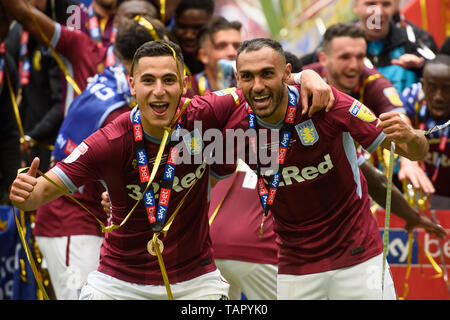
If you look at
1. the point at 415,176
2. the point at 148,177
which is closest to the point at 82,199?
the point at 148,177

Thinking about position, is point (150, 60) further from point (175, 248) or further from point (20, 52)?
point (20, 52)

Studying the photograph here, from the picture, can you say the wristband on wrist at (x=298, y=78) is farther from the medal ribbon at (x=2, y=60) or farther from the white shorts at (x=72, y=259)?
the medal ribbon at (x=2, y=60)

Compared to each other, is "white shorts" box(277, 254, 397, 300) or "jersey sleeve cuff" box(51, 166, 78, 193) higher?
"jersey sleeve cuff" box(51, 166, 78, 193)

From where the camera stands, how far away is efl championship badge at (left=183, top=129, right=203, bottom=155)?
16.3 ft

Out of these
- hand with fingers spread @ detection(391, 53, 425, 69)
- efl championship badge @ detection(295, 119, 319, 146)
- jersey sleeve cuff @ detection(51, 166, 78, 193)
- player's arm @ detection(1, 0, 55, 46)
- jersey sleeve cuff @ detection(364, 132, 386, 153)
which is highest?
player's arm @ detection(1, 0, 55, 46)

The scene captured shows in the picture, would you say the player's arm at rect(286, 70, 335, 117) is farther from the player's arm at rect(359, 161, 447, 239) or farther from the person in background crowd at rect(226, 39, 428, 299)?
the player's arm at rect(359, 161, 447, 239)

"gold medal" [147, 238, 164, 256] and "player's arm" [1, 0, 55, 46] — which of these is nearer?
"gold medal" [147, 238, 164, 256]

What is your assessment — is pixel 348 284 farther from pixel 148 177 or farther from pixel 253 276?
pixel 148 177

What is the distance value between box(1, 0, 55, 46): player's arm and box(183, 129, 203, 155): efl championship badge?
7.29 ft

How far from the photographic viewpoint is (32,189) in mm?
4656

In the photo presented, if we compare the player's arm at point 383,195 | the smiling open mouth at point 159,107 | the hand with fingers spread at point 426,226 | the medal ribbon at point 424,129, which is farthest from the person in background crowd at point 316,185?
the medal ribbon at point 424,129

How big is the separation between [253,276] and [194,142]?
155 centimetres

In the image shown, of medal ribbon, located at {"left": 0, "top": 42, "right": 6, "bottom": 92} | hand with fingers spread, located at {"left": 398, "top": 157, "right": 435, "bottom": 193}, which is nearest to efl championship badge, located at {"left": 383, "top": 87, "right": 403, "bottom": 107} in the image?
hand with fingers spread, located at {"left": 398, "top": 157, "right": 435, "bottom": 193}

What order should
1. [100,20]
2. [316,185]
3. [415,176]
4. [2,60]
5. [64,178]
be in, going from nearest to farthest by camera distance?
1. [64,178]
2. [316,185]
3. [415,176]
4. [100,20]
5. [2,60]
